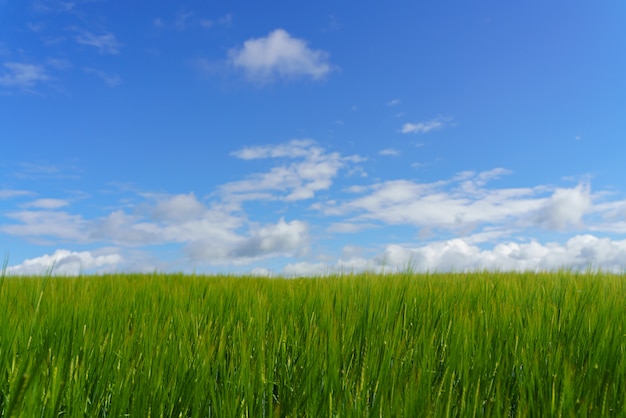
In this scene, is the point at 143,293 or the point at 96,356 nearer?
the point at 96,356

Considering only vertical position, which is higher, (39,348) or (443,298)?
(443,298)

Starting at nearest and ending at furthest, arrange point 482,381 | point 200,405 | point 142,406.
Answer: point 142,406, point 200,405, point 482,381

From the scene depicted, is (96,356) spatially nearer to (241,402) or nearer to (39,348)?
(39,348)

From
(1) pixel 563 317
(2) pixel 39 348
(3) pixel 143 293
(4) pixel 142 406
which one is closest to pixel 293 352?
(4) pixel 142 406

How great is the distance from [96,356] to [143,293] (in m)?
1.87

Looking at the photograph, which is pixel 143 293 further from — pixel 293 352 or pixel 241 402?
pixel 241 402

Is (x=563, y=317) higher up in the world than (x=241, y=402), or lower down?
higher up

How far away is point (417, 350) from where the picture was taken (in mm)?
2076

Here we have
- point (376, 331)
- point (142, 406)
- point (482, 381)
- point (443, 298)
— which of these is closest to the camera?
point (142, 406)

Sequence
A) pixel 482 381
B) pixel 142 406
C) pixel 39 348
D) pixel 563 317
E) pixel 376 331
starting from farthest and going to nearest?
1. pixel 563 317
2. pixel 376 331
3. pixel 39 348
4. pixel 482 381
5. pixel 142 406

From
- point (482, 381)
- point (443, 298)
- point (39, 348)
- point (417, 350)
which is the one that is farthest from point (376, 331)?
point (39, 348)

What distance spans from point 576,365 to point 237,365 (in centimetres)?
144

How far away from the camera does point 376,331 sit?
239 cm

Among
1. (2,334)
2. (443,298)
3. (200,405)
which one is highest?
(443,298)
